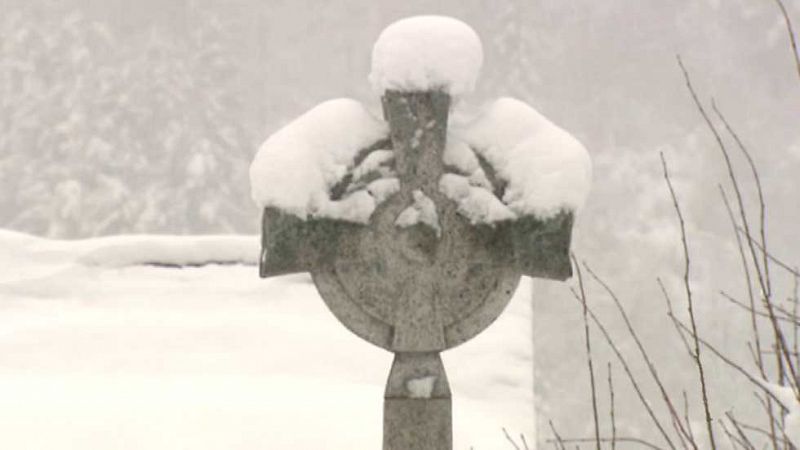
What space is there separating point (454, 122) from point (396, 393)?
0.70 metres

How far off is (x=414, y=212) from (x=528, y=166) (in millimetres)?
297

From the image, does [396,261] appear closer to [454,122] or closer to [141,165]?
[454,122]

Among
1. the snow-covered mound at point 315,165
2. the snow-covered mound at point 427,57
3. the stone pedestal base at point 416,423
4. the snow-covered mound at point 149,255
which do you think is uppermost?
the snow-covered mound at point 149,255

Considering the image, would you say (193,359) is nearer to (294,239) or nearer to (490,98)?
(294,239)

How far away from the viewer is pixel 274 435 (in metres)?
4.34

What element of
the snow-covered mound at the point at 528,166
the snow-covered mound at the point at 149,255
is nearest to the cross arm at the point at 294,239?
the snow-covered mound at the point at 528,166

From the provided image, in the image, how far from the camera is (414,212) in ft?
9.23

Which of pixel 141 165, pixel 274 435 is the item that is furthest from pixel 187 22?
pixel 274 435

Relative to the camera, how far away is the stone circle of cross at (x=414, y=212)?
110 inches

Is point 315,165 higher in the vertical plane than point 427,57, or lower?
lower

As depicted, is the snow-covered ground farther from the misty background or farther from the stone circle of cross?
the misty background

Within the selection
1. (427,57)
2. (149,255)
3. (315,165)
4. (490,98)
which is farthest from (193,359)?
(490,98)

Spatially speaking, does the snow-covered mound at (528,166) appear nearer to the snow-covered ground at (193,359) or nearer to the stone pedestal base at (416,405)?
the stone pedestal base at (416,405)

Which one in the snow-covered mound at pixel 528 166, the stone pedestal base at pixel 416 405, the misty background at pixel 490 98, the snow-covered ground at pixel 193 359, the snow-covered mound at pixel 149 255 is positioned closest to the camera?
the snow-covered mound at pixel 528 166
